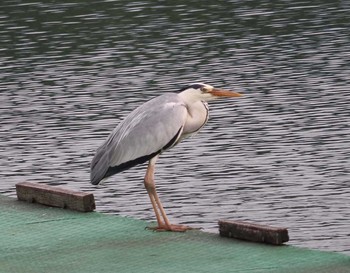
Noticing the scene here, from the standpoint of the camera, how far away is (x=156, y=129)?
447 inches

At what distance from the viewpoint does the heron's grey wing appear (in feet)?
37.2

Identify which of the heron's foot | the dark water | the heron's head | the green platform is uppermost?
the heron's head

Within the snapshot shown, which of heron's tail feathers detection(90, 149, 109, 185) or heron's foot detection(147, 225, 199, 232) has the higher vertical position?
heron's tail feathers detection(90, 149, 109, 185)

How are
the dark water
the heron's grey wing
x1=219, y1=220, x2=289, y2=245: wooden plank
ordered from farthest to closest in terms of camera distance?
the dark water
the heron's grey wing
x1=219, y1=220, x2=289, y2=245: wooden plank

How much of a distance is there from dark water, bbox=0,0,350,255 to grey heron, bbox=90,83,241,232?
258 cm

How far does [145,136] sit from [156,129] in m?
0.11

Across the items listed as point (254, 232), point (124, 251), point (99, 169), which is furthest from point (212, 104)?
point (124, 251)

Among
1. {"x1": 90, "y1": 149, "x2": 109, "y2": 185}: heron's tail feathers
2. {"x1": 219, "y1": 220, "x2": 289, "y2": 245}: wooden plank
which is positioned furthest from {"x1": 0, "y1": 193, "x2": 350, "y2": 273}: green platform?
{"x1": 90, "y1": 149, "x2": 109, "y2": 185}: heron's tail feathers

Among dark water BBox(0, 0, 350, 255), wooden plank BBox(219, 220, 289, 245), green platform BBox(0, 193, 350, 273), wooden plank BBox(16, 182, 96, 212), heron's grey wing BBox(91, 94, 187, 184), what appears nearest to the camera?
green platform BBox(0, 193, 350, 273)

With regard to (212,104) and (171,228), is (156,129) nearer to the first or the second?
(171,228)

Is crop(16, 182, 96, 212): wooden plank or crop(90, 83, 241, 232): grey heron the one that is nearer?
crop(90, 83, 241, 232): grey heron

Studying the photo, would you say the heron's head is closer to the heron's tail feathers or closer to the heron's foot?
the heron's tail feathers

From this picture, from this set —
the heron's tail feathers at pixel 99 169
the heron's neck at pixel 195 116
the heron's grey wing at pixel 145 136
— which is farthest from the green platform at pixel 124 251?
the heron's neck at pixel 195 116

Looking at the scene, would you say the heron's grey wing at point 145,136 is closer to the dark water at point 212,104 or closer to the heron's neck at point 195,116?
the heron's neck at point 195,116
